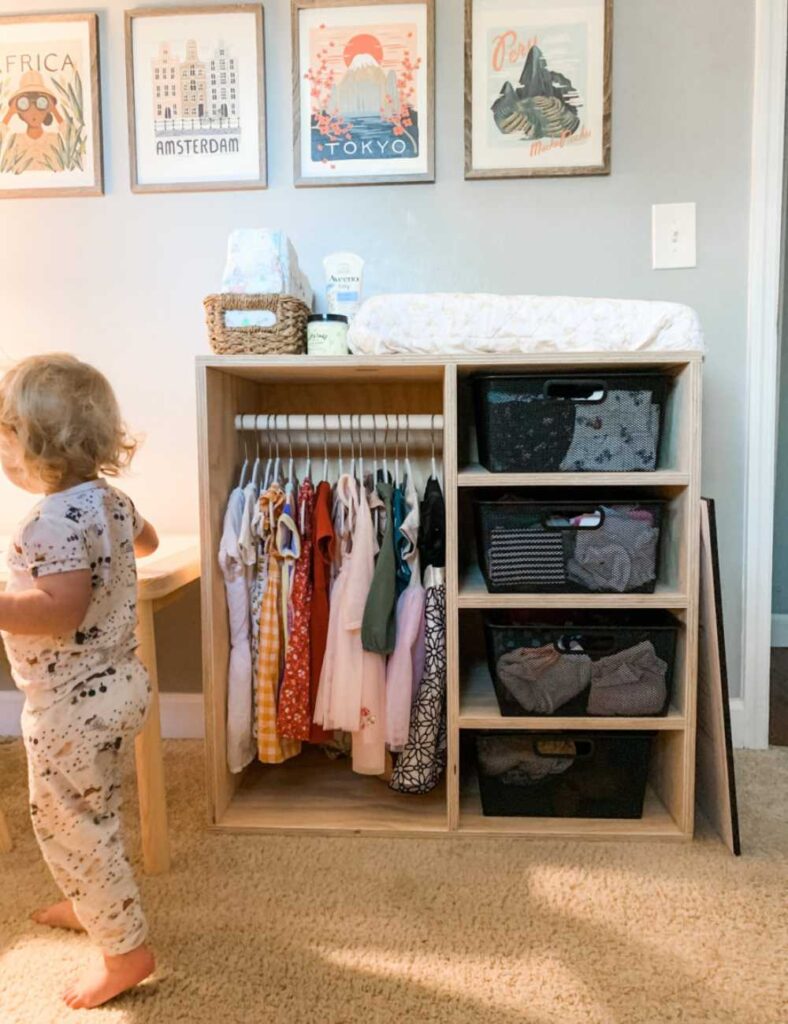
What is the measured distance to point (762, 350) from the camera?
5.93ft

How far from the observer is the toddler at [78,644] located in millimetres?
1014

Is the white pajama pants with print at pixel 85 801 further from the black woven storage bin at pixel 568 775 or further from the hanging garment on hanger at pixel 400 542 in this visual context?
the black woven storage bin at pixel 568 775

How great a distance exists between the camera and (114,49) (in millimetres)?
1854

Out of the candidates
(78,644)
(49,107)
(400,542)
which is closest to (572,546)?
(400,542)

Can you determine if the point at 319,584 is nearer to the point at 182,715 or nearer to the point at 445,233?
the point at 182,715

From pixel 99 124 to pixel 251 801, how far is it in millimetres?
1668

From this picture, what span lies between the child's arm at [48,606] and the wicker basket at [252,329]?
2.13 ft

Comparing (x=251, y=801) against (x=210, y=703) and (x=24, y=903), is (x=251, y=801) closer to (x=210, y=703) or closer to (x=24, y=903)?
(x=210, y=703)

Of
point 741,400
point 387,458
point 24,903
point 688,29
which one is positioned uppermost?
point 688,29

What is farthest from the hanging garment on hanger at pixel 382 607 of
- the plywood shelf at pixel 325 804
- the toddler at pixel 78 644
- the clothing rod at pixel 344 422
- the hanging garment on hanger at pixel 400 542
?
the toddler at pixel 78 644

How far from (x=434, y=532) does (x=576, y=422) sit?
36 cm

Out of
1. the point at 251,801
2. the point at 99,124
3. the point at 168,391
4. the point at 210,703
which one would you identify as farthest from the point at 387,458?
the point at 99,124

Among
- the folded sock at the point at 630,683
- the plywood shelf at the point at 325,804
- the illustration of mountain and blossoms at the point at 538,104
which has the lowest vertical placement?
the plywood shelf at the point at 325,804

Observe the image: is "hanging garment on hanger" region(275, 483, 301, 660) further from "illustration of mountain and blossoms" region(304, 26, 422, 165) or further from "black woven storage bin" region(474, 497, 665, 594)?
"illustration of mountain and blossoms" region(304, 26, 422, 165)
